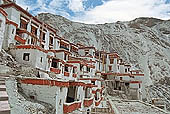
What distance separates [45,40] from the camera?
1268 inches

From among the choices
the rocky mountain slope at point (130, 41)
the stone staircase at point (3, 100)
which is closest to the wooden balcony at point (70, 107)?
the stone staircase at point (3, 100)

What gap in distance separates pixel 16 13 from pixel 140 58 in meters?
51.9

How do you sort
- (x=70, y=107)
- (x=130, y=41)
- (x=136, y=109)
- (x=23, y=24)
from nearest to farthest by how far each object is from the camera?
(x=70, y=107) → (x=136, y=109) → (x=23, y=24) → (x=130, y=41)

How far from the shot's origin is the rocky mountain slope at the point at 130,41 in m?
60.1

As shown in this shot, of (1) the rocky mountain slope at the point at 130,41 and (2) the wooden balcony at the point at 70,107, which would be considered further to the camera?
(1) the rocky mountain slope at the point at 130,41

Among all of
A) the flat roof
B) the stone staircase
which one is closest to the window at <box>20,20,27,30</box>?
the flat roof

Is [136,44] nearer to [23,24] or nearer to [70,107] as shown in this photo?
[23,24]

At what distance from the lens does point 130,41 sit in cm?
7019

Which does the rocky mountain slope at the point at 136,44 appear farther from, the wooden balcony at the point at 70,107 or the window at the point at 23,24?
the wooden balcony at the point at 70,107

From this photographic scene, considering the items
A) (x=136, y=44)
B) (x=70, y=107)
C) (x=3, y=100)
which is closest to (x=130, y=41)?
(x=136, y=44)

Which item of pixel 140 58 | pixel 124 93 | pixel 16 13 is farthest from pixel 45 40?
pixel 140 58

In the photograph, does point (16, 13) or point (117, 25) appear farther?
point (117, 25)

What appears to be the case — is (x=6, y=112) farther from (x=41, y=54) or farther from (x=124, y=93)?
(x=124, y=93)

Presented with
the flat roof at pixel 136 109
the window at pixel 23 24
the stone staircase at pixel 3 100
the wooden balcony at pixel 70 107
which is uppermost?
the window at pixel 23 24
